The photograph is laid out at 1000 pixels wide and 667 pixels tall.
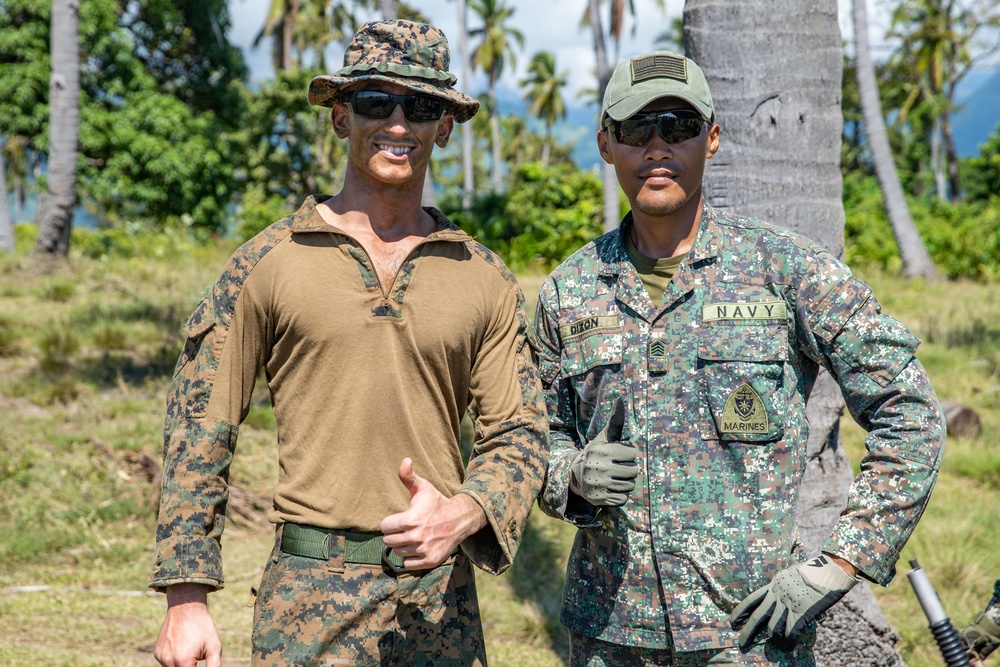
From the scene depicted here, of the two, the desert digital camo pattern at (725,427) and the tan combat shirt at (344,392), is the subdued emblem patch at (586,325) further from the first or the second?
the tan combat shirt at (344,392)

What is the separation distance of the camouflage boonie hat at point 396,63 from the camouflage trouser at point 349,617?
126cm

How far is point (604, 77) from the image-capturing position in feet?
67.6

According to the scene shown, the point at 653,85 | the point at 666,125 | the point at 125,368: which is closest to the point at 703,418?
the point at 666,125

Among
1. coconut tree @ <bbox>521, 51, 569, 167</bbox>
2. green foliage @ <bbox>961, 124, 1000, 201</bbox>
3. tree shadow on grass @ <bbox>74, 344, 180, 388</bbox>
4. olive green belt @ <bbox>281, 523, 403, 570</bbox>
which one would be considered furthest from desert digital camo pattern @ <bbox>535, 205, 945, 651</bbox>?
coconut tree @ <bbox>521, 51, 569, 167</bbox>

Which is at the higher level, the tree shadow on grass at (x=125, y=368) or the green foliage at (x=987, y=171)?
the green foliage at (x=987, y=171)

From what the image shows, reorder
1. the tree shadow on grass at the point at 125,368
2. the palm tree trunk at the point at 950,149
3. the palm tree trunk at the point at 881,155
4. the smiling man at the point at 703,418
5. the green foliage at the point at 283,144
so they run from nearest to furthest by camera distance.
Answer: the smiling man at the point at 703,418
the tree shadow on grass at the point at 125,368
the palm tree trunk at the point at 881,155
the green foliage at the point at 283,144
the palm tree trunk at the point at 950,149

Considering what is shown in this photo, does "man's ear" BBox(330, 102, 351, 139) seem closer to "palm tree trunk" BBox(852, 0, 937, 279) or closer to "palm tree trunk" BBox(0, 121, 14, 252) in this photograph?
"palm tree trunk" BBox(0, 121, 14, 252)

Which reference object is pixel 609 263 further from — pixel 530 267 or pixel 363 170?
pixel 530 267

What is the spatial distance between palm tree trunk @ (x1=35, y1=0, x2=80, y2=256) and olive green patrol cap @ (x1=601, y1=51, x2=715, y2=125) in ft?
38.9

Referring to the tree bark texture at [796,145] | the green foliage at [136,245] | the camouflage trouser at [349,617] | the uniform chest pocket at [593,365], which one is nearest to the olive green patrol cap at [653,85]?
the uniform chest pocket at [593,365]

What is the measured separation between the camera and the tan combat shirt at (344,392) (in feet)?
7.96

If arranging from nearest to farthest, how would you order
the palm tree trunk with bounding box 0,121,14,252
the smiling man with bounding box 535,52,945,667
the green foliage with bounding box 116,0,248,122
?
the smiling man with bounding box 535,52,945,667 < the palm tree trunk with bounding box 0,121,14,252 < the green foliage with bounding box 116,0,248,122

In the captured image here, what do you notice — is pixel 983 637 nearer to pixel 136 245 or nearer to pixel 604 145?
pixel 604 145

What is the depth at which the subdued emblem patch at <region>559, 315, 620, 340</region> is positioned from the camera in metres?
2.71
